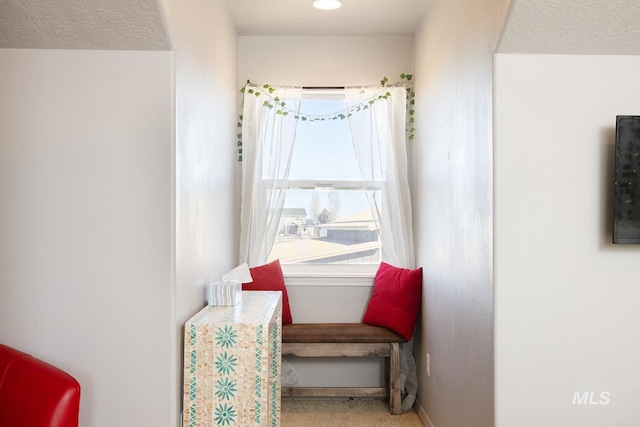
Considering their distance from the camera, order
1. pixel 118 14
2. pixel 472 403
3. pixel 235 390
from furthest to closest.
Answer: pixel 472 403, pixel 235 390, pixel 118 14

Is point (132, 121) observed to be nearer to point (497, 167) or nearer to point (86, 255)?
point (86, 255)

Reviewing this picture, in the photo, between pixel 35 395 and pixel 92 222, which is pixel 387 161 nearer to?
pixel 92 222

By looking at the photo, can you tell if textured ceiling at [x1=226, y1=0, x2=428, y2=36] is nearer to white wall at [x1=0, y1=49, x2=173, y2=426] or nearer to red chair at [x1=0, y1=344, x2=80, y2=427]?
white wall at [x1=0, y1=49, x2=173, y2=426]

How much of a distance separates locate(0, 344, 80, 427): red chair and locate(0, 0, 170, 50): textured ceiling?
116 cm

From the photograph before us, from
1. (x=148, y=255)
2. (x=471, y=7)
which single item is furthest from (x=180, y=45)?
(x=471, y=7)

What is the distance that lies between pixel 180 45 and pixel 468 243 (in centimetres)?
149

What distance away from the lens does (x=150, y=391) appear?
6.79ft

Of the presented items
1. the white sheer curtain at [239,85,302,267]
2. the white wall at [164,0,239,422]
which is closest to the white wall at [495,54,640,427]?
the white wall at [164,0,239,422]

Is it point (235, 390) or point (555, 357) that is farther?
point (235, 390)

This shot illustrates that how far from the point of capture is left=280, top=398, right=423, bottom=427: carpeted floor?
11.1ft

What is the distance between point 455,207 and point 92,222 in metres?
1.65

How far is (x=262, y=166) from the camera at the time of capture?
3822 mm

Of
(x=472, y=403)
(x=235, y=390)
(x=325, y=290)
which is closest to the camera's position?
(x=235, y=390)

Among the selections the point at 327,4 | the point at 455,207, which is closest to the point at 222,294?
the point at 455,207
